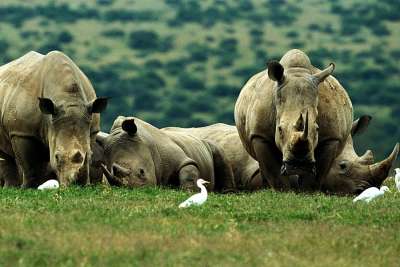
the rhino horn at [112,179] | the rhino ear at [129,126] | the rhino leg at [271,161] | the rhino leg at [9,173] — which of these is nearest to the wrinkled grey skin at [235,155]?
the rhino ear at [129,126]

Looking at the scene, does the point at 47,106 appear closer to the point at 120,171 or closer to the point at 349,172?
the point at 120,171

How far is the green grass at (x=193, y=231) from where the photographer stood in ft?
39.2

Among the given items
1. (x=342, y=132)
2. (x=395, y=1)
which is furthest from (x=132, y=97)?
(x=342, y=132)

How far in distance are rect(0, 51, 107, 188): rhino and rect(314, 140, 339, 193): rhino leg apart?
2.99 meters

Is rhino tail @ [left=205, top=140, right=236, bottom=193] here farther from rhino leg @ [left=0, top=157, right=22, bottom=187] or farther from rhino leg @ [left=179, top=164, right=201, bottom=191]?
rhino leg @ [left=0, top=157, right=22, bottom=187]

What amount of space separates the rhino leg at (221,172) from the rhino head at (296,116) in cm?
423

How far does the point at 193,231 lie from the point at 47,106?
6.12 m

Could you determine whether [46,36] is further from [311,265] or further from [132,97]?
[311,265]

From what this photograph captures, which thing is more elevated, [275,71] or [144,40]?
[275,71]

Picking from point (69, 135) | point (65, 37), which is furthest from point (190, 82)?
point (69, 135)

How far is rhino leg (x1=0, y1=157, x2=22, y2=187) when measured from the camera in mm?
21203

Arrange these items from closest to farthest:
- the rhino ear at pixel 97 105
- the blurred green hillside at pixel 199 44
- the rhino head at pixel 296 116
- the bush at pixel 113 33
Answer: the rhino head at pixel 296 116, the rhino ear at pixel 97 105, the blurred green hillside at pixel 199 44, the bush at pixel 113 33

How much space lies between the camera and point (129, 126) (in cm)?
2109

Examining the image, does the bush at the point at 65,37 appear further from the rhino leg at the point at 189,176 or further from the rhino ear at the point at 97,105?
the rhino ear at the point at 97,105
